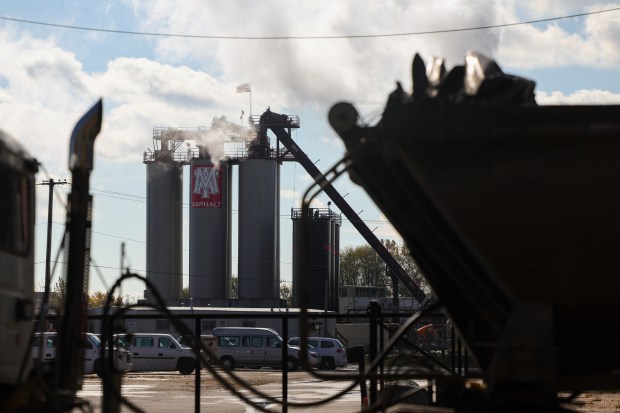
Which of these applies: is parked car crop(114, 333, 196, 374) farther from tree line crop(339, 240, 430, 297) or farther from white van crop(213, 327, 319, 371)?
tree line crop(339, 240, 430, 297)

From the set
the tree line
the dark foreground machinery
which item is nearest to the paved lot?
the dark foreground machinery

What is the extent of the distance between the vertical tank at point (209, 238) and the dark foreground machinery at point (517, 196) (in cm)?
5097

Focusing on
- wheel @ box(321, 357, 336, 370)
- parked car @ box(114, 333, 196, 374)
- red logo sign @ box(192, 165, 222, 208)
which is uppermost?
red logo sign @ box(192, 165, 222, 208)

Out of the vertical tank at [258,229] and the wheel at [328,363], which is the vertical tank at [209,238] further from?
the wheel at [328,363]

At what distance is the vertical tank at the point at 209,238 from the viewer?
57.2 metres

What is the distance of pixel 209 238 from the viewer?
188 ft

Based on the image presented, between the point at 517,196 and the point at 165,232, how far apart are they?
53649 mm

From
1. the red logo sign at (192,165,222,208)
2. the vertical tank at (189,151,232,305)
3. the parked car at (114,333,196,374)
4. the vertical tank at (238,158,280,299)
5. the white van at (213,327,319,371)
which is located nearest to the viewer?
the parked car at (114,333,196,374)

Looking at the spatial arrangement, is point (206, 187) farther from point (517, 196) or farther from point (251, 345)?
point (517, 196)

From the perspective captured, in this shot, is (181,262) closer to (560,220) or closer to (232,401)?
(232,401)

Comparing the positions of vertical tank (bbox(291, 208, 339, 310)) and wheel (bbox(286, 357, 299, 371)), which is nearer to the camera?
wheel (bbox(286, 357, 299, 371))

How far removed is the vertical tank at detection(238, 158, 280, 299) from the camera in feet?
186

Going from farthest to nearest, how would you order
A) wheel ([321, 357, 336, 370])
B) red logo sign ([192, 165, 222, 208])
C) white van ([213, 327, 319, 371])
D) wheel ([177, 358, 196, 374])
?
red logo sign ([192, 165, 222, 208]) < wheel ([321, 357, 336, 370]) < white van ([213, 327, 319, 371]) < wheel ([177, 358, 196, 374])

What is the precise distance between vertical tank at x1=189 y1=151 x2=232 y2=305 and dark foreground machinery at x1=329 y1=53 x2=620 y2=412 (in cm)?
5097
